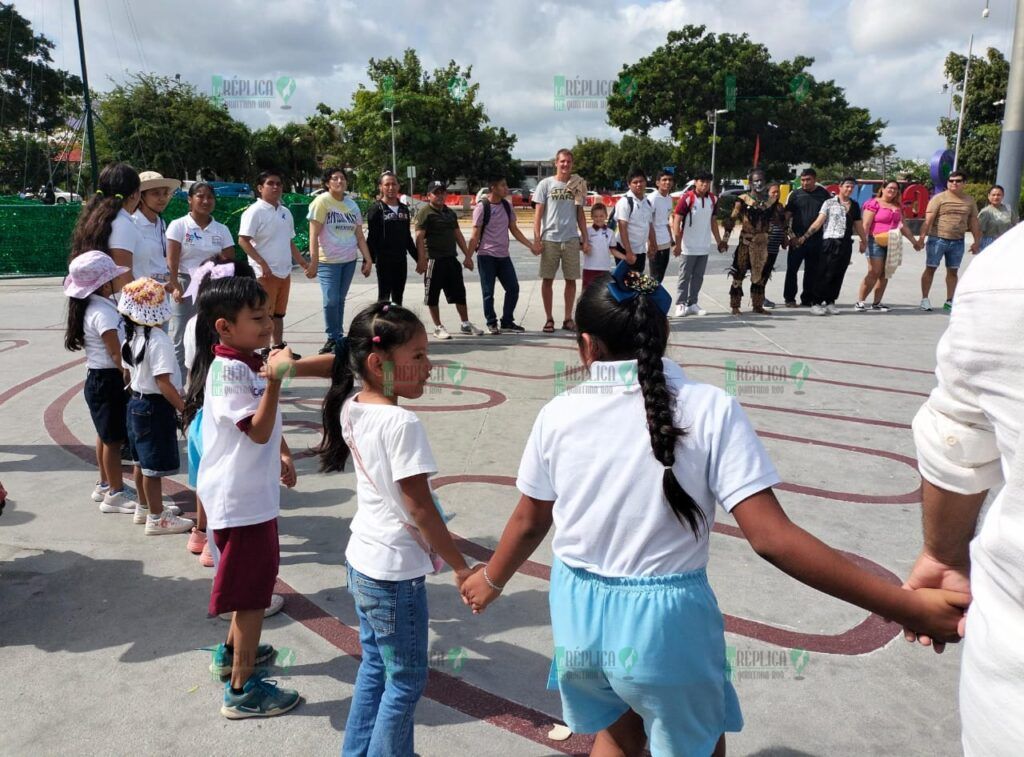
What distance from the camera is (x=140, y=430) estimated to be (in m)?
4.08

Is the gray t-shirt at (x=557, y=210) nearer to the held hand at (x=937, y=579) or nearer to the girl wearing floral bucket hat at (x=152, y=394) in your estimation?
the girl wearing floral bucket hat at (x=152, y=394)

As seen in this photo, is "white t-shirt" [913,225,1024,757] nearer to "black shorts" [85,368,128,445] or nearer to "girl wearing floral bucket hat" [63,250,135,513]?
"girl wearing floral bucket hat" [63,250,135,513]

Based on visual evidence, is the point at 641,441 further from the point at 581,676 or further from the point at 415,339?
the point at 415,339

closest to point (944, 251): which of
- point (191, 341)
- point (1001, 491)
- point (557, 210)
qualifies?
point (557, 210)

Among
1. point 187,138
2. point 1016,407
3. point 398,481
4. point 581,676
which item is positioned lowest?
point 581,676

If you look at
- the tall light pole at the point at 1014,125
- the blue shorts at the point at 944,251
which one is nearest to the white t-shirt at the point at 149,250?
the blue shorts at the point at 944,251

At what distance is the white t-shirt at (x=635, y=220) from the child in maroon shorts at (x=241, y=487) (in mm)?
7664

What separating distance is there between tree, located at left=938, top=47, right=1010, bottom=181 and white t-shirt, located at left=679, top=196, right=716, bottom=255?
39945mm

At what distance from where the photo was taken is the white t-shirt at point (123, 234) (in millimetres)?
4785

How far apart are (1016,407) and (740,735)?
6.06 ft

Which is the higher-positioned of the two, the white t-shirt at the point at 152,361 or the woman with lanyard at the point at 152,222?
the woman with lanyard at the point at 152,222

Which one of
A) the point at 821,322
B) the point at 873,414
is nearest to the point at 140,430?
the point at 873,414

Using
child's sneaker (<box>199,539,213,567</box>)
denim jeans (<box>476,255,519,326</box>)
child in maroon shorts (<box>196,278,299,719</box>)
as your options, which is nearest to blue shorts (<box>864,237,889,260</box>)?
denim jeans (<box>476,255,519,326</box>)

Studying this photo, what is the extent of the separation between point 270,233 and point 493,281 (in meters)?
3.01
